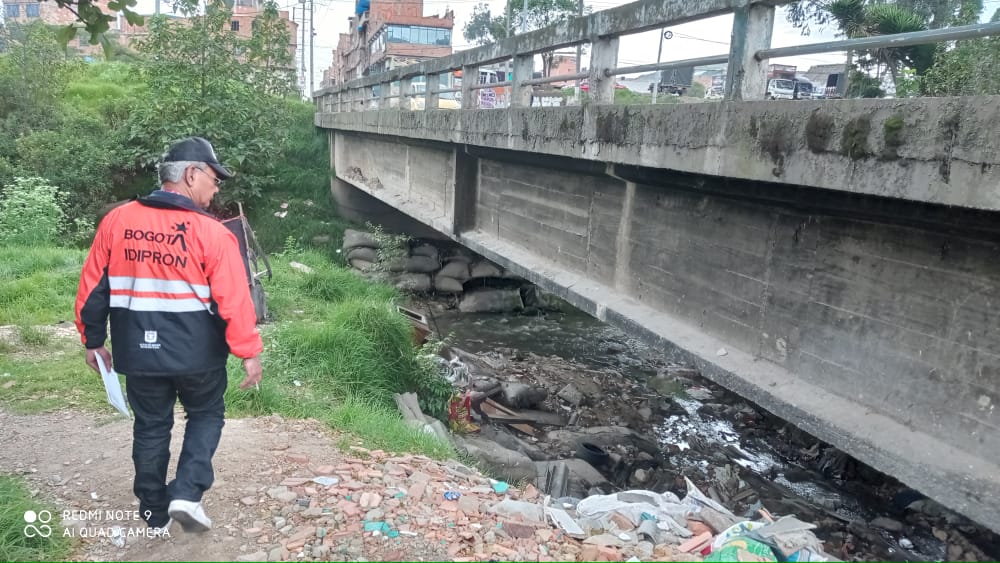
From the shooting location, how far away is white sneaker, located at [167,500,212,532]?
2.74 meters

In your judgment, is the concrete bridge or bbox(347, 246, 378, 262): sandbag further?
bbox(347, 246, 378, 262): sandbag

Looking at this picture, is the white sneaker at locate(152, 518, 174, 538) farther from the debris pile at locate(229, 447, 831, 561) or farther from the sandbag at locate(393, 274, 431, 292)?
the sandbag at locate(393, 274, 431, 292)

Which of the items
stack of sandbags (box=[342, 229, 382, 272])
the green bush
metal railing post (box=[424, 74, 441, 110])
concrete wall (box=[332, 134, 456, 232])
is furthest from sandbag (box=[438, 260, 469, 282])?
the green bush

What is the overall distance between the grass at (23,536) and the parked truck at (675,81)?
4230 millimetres

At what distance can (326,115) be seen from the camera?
58.5 ft

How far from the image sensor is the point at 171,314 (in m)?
2.65

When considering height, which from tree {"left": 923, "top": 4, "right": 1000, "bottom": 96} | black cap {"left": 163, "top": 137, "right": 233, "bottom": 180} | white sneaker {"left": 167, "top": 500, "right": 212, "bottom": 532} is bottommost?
white sneaker {"left": 167, "top": 500, "right": 212, "bottom": 532}

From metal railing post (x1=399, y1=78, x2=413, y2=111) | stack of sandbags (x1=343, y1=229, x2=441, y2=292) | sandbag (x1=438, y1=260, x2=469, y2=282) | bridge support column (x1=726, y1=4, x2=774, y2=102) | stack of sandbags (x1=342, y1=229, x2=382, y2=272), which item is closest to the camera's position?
bridge support column (x1=726, y1=4, x2=774, y2=102)

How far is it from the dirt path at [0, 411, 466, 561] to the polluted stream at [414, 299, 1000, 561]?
10.8 feet

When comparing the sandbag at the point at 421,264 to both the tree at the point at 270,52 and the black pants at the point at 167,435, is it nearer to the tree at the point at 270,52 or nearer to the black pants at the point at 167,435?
the tree at the point at 270,52

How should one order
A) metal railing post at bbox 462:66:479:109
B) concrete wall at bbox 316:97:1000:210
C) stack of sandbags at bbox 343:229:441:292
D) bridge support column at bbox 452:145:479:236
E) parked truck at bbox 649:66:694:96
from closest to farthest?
concrete wall at bbox 316:97:1000:210
parked truck at bbox 649:66:694:96
metal railing post at bbox 462:66:479:109
bridge support column at bbox 452:145:479:236
stack of sandbags at bbox 343:229:441:292

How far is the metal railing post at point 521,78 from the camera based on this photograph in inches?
248

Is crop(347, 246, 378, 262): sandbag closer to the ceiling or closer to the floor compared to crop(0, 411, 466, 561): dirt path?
closer to the floor

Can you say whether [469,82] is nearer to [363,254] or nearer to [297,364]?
[297,364]
